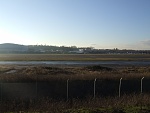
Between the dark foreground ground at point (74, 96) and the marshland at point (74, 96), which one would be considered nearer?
the dark foreground ground at point (74, 96)

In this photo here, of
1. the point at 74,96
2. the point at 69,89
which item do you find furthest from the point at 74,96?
the point at 69,89

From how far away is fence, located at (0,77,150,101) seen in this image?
19.6 meters

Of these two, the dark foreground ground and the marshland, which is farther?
the marshland

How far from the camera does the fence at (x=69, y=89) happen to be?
19578mm

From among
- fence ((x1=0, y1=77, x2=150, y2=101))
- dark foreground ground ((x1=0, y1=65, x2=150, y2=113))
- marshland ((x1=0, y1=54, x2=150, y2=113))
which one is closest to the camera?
dark foreground ground ((x1=0, y1=65, x2=150, y2=113))

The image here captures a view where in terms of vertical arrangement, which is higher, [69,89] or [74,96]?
[69,89]

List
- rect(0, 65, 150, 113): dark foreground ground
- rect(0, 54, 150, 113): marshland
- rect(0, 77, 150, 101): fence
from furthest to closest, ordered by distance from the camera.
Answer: rect(0, 77, 150, 101): fence
rect(0, 54, 150, 113): marshland
rect(0, 65, 150, 113): dark foreground ground

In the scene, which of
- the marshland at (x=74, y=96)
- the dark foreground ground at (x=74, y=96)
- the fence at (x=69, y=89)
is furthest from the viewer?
the fence at (x=69, y=89)

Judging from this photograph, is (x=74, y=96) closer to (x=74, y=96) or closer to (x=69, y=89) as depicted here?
(x=74, y=96)

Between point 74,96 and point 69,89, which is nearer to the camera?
point 74,96

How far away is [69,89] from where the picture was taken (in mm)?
23141

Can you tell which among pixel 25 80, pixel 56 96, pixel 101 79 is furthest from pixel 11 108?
pixel 101 79

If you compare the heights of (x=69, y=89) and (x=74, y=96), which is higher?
(x=69, y=89)

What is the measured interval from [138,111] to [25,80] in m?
15.4
